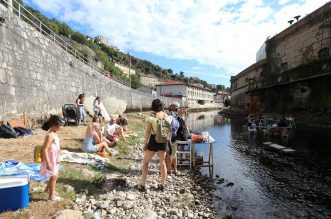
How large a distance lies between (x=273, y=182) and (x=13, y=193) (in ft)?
26.3

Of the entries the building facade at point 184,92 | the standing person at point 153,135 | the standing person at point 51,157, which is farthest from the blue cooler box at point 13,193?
the building facade at point 184,92

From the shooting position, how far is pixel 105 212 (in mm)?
5645

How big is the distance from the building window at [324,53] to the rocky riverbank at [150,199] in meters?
23.8

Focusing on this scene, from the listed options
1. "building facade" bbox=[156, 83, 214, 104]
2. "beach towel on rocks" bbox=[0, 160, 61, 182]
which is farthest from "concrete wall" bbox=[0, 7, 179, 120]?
"building facade" bbox=[156, 83, 214, 104]

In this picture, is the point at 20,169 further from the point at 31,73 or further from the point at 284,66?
the point at 284,66

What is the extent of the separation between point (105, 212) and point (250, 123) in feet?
66.0

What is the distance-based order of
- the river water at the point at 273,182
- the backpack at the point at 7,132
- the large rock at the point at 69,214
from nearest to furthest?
the large rock at the point at 69,214, the river water at the point at 273,182, the backpack at the point at 7,132

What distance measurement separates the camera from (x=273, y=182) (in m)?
9.77

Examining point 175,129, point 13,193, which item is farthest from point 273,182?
point 13,193

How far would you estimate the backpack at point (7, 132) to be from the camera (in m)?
10.1

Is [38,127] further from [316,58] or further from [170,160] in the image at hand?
[316,58]

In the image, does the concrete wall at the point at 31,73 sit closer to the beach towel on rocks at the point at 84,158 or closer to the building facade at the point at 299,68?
the beach towel on rocks at the point at 84,158

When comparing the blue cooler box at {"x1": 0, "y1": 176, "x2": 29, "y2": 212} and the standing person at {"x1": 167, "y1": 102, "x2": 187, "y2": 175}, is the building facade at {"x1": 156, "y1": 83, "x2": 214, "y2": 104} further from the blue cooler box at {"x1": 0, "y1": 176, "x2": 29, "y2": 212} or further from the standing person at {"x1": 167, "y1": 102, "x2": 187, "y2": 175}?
the blue cooler box at {"x1": 0, "y1": 176, "x2": 29, "y2": 212}

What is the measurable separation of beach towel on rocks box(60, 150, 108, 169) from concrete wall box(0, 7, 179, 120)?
149 inches
